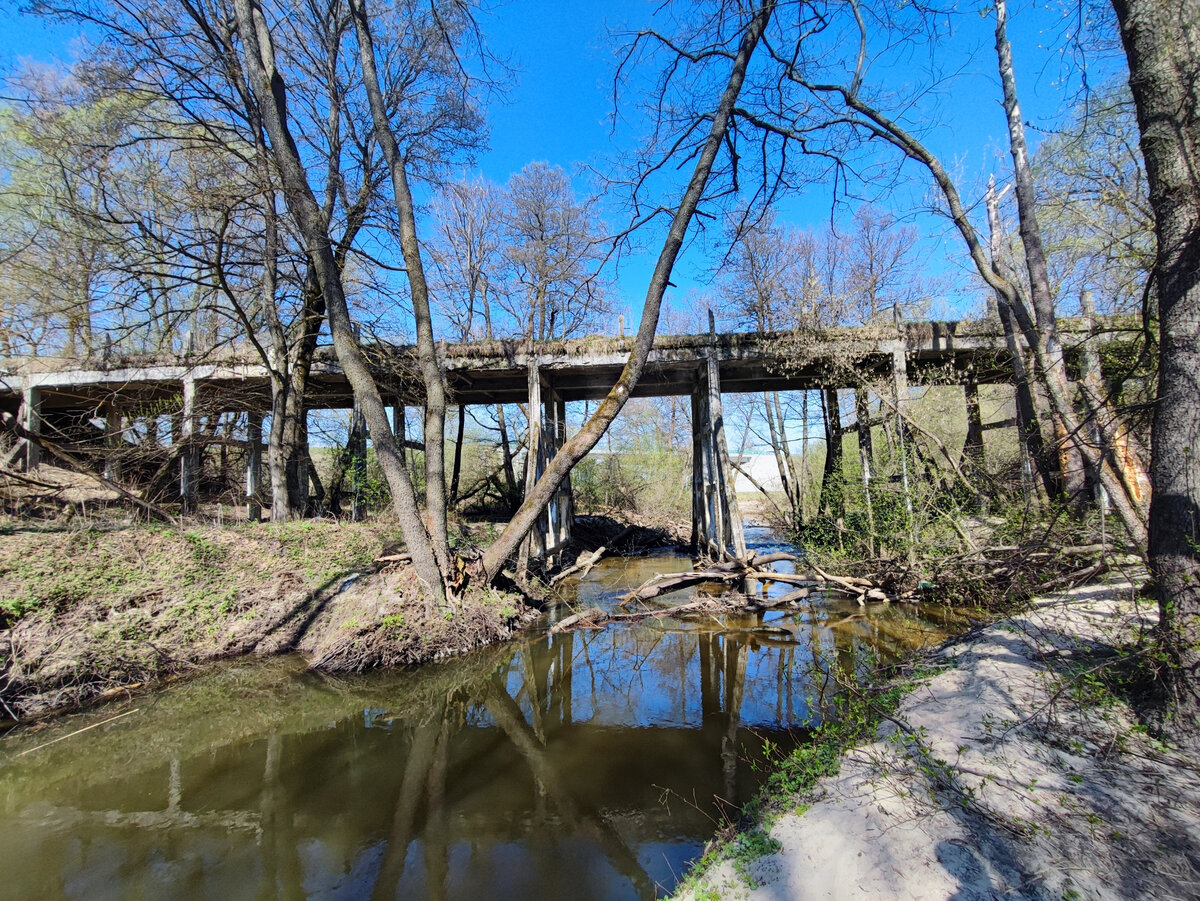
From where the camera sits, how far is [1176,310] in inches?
109

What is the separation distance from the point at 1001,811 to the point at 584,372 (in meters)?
9.41

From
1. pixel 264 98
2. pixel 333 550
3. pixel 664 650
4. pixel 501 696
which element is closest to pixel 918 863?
pixel 501 696

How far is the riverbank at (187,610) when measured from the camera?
17.6 feet

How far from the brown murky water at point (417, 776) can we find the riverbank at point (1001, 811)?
847 mm

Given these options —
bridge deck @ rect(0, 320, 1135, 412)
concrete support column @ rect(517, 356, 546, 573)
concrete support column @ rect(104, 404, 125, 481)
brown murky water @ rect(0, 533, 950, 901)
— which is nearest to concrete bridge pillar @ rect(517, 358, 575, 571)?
concrete support column @ rect(517, 356, 546, 573)

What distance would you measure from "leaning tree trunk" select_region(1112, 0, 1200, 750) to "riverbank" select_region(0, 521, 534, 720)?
20.2ft

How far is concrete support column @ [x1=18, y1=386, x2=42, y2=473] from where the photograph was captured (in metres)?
10.2

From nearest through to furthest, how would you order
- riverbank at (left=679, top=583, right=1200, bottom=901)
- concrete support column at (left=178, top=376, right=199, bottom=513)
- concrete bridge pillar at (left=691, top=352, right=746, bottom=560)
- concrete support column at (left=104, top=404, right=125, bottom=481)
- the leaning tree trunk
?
riverbank at (left=679, top=583, right=1200, bottom=901), the leaning tree trunk, concrete support column at (left=104, top=404, right=125, bottom=481), concrete bridge pillar at (left=691, top=352, right=746, bottom=560), concrete support column at (left=178, top=376, right=199, bottom=513)

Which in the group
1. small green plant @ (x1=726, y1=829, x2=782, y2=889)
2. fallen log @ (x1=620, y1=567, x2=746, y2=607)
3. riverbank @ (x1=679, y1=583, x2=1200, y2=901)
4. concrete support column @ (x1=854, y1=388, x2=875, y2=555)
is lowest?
fallen log @ (x1=620, y1=567, x2=746, y2=607)

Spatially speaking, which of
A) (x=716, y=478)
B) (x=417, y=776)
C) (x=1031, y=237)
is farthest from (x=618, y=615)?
(x=1031, y=237)

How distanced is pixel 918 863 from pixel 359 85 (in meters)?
12.2

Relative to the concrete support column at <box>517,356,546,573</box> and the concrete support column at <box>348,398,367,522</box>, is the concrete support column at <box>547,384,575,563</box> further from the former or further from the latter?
the concrete support column at <box>348,398,367,522</box>

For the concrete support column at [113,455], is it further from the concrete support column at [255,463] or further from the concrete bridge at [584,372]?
the concrete support column at [255,463]

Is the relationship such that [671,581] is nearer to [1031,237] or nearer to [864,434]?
[864,434]
